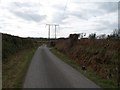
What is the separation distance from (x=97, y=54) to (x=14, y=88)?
1005 centimetres

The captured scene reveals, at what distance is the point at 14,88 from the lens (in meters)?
13.0

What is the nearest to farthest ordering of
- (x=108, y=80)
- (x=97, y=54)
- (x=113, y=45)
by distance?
(x=108, y=80)
(x=113, y=45)
(x=97, y=54)

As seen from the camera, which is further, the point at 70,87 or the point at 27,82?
the point at 27,82

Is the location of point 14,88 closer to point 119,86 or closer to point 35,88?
point 35,88

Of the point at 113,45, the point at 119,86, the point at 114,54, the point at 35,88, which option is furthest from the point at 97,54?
the point at 35,88

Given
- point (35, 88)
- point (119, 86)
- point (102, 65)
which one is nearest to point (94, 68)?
point (102, 65)

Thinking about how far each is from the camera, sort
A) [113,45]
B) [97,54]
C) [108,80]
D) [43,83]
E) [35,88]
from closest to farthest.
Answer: [35,88]
[43,83]
[108,80]
[113,45]
[97,54]

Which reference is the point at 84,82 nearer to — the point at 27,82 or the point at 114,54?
the point at 27,82

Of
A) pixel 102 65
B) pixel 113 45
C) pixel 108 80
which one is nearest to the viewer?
pixel 108 80

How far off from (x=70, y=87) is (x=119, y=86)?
2.52 metres

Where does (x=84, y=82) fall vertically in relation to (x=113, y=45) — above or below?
below

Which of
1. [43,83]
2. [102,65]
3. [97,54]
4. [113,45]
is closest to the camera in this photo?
[43,83]

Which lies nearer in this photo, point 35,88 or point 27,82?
point 35,88

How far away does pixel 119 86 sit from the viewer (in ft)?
43.3
